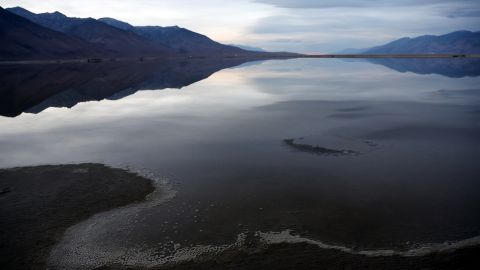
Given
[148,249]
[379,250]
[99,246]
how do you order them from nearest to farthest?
[379,250] → [148,249] → [99,246]

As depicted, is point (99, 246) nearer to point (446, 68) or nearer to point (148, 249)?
point (148, 249)

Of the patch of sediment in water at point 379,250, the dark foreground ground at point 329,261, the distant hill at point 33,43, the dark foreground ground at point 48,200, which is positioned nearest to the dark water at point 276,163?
the patch of sediment in water at point 379,250

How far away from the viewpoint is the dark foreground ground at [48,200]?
9625mm

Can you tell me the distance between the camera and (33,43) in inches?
6442

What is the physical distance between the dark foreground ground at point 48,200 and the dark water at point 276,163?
2.62ft

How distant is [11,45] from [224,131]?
157725 millimetres

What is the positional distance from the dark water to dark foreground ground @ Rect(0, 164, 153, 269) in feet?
2.62

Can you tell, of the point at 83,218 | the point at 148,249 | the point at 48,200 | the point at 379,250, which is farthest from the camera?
the point at 48,200

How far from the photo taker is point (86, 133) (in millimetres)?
23250

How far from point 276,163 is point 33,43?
176m

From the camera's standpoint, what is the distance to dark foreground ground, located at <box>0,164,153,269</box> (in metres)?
9.62

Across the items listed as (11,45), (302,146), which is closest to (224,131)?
(302,146)

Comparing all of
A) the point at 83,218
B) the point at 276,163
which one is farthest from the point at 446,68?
the point at 83,218

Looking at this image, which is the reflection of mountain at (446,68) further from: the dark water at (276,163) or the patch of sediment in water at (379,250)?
the patch of sediment in water at (379,250)
